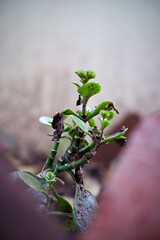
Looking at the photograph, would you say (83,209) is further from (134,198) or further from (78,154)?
(134,198)

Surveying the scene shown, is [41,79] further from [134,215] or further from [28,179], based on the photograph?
[134,215]

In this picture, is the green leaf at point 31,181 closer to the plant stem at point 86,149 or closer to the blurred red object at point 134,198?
the plant stem at point 86,149

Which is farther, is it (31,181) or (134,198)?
(31,181)

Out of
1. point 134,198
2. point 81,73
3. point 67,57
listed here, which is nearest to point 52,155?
point 81,73

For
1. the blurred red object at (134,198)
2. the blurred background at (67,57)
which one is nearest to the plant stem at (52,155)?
the blurred red object at (134,198)

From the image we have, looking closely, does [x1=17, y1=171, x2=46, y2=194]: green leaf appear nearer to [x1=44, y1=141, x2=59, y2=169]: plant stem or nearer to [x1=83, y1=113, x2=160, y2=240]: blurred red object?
[x1=44, y1=141, x2=59, y2=169]: plant stem

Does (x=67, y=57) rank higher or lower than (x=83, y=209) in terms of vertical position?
higher

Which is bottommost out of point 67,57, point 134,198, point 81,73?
point 134,198
